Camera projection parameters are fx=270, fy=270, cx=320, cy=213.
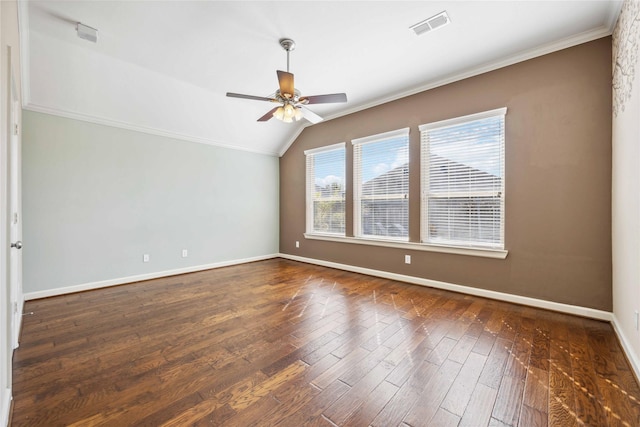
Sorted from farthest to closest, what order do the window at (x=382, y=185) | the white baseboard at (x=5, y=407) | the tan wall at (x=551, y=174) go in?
the window at (x=382, y=185)
the tan wall at (x=551, y=174)
the white baseboard at (x=5, y=407)

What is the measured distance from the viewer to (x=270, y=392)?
1722mm

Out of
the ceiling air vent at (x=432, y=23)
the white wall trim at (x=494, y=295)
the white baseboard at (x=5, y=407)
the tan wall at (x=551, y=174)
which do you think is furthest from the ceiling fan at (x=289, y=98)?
the white wall trim at (x=494, y=295)

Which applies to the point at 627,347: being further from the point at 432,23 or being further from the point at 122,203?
the point at 122,203

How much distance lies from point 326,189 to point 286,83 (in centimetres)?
296

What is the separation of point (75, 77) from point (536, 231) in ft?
19.1

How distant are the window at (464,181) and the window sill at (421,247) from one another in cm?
8

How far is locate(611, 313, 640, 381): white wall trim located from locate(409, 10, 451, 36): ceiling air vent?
10.3 ft

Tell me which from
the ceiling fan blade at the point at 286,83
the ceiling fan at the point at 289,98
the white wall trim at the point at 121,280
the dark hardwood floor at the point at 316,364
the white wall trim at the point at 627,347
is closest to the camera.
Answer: the dark hardwood floor at the point at 316,364

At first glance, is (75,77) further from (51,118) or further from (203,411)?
(203,411)

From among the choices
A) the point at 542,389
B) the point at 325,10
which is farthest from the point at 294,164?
the point at 542,389

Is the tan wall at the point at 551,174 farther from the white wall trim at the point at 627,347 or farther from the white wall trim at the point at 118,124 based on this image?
the white wall trim at the point at 118,124

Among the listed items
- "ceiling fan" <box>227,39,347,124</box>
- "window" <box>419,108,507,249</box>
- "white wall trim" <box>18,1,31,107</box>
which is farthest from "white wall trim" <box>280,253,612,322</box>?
"white wall trim" <box>18,1,31,107</box>

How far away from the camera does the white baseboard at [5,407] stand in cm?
136

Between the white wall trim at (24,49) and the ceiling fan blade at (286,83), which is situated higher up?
the white wall trim at (24,49)
